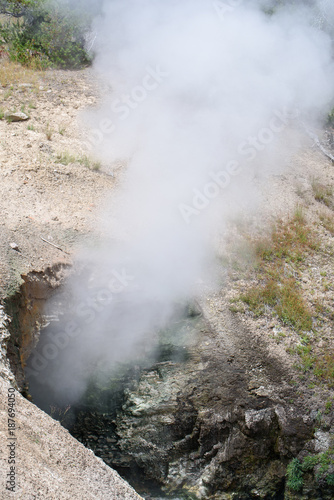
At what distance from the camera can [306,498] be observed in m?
3.72

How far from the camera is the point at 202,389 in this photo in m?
4.29

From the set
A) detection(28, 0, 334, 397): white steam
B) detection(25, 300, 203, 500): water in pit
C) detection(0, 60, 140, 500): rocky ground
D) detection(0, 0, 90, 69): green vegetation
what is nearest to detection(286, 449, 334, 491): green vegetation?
detection(25, 300, 203, 500): water in pit

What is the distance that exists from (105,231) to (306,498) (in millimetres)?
3669

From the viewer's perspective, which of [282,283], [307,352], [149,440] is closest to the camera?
[149,440]

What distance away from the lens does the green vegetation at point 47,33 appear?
8.18 meters

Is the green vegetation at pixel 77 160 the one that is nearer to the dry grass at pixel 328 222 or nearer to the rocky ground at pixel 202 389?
the rocky ground at pixel 202 389

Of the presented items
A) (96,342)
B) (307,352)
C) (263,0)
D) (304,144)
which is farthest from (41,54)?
(307,352)

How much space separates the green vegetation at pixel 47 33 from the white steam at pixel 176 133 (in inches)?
18.5

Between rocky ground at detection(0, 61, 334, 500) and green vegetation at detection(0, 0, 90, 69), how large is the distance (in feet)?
11.1

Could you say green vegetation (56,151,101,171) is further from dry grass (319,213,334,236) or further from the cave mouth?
dry grass (319,213,334,236)

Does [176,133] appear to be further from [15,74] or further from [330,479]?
[330,479]

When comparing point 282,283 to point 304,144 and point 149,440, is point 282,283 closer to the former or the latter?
point 149,440

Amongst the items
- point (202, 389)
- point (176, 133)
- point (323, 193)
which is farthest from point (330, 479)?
point (176, 133)

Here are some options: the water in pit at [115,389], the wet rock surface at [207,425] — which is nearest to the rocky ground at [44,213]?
the water in pit at [115,389]
